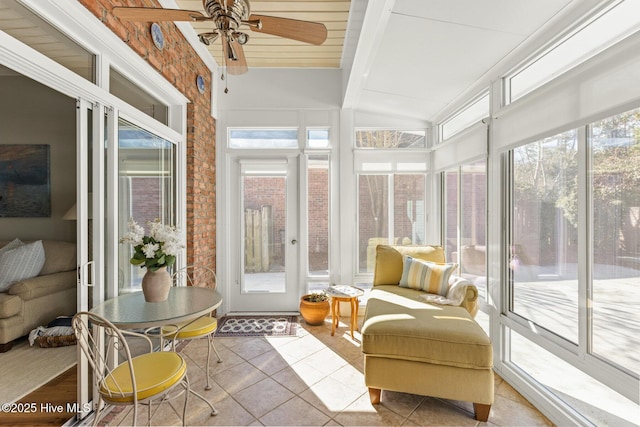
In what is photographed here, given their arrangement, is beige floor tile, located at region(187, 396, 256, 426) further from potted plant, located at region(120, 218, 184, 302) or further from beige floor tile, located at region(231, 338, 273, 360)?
potted plant, located at region(120, 218, 184, 302)

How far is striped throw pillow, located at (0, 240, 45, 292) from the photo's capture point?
149 centimetres

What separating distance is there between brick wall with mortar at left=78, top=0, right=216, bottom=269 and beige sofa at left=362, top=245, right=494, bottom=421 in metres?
2.15

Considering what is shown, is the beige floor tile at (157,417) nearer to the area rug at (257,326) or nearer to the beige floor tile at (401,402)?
the area rug at (257,326)

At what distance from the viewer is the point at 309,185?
149 inches

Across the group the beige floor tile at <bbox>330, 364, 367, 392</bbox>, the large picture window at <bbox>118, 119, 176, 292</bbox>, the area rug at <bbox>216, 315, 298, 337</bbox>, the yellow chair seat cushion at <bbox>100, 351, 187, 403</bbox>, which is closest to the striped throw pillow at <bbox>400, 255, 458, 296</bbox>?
the beige floor tile at <bbox>330, 364, 367, 392</bbox>

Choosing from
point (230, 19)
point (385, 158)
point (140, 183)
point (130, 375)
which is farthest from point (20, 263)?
point (385, 158)

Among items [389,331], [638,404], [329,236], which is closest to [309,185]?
[329,236]

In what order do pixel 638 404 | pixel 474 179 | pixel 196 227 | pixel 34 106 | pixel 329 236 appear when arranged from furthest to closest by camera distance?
1. pixel 329 236
2. pixel 196 227
3. pixel 474 179
4. pixel 34 106
5. pixel 638 404

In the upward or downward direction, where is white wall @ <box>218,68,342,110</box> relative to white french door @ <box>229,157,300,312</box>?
upward

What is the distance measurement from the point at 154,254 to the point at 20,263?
0.63m

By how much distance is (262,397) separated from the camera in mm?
2074

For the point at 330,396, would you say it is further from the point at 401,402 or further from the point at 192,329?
the point at 192,329

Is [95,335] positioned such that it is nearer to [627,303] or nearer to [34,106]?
[34,106]

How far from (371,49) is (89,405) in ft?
10.7
